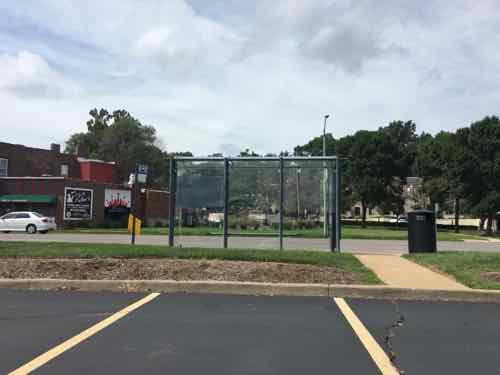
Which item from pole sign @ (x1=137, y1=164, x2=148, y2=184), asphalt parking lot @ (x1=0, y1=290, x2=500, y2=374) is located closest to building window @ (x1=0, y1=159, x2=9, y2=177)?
pole sign @ (x1=137, y1=164, x2=148, y2=184)

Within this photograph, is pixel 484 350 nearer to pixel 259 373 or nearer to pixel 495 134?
pixel 259 373

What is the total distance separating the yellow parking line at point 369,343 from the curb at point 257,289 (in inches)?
34.8

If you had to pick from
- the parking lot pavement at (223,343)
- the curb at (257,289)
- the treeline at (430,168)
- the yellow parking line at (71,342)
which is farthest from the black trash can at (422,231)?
the treeline at (430,168)

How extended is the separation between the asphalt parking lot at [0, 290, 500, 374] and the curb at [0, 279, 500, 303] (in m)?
0.33

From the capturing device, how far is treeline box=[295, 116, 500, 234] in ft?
153

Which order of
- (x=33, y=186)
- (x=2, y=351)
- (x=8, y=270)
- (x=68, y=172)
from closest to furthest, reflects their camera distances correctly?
(x=2, y=351), (x=8, y=270), (x=33, y=186), (x=68, y=172)

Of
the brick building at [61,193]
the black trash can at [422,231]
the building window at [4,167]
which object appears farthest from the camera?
the building window at [4,167]

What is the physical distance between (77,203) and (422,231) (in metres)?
32.6

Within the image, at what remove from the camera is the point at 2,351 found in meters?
5.43

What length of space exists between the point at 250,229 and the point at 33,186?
30698mm

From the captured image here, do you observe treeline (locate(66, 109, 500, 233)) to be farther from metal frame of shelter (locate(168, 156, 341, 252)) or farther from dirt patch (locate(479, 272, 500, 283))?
dirt patch (locate(479, 272, 500, 283))

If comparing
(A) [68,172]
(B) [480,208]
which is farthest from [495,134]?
(A) [68,172]

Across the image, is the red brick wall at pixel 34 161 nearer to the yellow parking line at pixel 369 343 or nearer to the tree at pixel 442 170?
the tree at pixel 442 170

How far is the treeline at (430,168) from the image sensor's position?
46.8 metres
